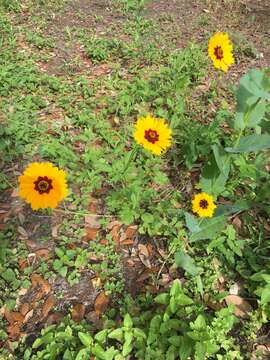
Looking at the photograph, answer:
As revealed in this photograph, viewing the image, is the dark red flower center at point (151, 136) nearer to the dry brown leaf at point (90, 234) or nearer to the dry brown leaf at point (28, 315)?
the dry brown leaf at point (90, 234)

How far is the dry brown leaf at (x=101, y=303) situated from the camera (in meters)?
2.41

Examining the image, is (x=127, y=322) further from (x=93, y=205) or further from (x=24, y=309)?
(x=93, y=205)

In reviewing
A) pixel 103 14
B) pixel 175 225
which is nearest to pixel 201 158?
pixel 175 225

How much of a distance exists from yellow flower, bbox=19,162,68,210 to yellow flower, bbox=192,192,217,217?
81cm

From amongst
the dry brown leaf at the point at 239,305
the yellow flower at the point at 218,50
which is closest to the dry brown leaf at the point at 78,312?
the dry brown leaf at the point at 239,305

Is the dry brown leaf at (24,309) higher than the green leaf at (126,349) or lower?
lower

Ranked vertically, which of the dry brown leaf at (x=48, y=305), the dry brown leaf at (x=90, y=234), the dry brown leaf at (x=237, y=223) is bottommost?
the dry brown leaf at (x=48, y=305)

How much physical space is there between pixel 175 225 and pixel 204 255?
26 centimetres

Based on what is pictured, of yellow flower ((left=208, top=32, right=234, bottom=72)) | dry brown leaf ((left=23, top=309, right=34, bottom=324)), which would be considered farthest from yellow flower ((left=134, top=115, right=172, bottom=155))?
dry brown leaf ((left=23, top=309, right=34, bottom=324))

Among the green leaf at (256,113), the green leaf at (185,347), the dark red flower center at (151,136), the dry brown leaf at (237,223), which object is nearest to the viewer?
the green leaf at (185,347)

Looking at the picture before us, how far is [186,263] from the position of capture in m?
2.47

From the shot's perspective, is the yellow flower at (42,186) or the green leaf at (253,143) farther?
the green leaf at (253,143)

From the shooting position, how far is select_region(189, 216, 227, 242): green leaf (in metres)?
2.55

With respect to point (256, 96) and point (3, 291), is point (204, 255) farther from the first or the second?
point (3, 291)
